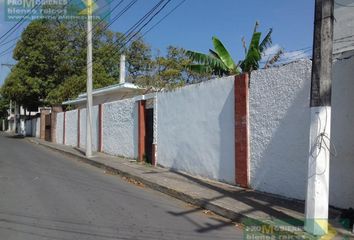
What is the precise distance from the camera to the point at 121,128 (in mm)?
19484

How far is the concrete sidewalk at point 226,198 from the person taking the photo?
25.9ft

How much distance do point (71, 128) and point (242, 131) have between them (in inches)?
747

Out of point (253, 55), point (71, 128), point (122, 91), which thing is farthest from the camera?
point (71, 128)

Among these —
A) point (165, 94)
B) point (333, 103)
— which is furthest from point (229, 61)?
point (333, 103)

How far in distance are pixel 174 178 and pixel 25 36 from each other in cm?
2955

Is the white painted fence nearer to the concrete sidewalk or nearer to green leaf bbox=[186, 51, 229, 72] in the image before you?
the concrete sidewalk

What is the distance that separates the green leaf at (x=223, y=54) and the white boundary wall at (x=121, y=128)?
4.73m

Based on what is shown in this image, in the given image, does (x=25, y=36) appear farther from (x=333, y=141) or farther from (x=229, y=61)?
(x=333, y=141)

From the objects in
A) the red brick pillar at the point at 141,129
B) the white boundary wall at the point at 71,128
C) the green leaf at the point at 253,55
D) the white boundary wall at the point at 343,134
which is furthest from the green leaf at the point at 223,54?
the white boundary wall at the point at 71,128

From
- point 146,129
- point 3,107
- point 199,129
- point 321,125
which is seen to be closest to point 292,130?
point 321,125

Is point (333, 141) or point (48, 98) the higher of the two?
point (48, 98)

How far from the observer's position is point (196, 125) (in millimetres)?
13242

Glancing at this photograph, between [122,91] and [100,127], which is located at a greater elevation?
[122,91]

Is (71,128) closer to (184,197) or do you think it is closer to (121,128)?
(121,128)
